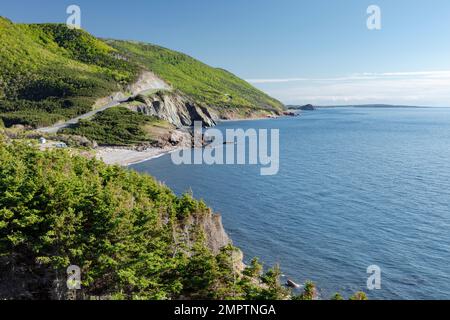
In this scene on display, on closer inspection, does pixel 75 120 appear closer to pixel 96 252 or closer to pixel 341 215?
pixel 341 215

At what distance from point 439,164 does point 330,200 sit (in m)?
57.2

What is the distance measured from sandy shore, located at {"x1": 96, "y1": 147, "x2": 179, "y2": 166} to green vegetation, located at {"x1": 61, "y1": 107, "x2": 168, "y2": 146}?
29.7 ft

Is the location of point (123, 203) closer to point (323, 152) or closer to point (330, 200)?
point (330, 200)

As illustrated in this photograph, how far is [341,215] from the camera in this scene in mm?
69812

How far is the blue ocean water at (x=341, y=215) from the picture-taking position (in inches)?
1923

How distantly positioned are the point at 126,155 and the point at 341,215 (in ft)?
250

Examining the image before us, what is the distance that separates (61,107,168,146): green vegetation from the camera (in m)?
139

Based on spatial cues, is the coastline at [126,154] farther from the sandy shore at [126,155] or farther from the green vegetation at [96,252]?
the green vegetation at [96,252]

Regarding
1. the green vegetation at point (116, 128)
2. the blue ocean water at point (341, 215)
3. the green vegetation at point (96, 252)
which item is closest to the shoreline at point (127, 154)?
the blue ocean water at point (341, 215)

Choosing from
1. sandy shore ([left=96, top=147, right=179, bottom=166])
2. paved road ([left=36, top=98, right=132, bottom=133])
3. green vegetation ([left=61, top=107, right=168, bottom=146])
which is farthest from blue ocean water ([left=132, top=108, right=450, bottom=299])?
paved road ([left=36, top=98, right=132, bottom=133])

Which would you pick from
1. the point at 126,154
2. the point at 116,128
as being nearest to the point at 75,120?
the point at 116,128

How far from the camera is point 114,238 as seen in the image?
31719 millimetres

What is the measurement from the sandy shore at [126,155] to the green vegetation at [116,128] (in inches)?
356
